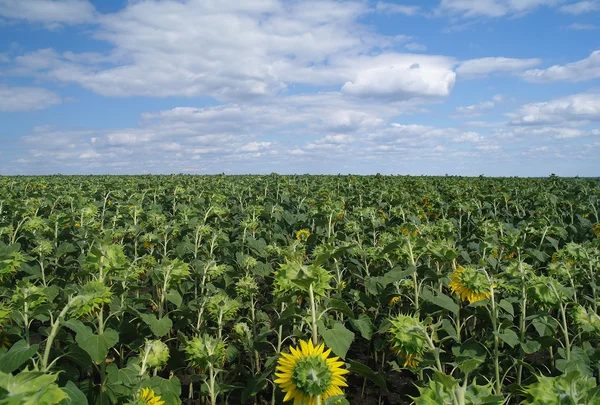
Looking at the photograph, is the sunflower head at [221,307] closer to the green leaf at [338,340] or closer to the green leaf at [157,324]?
the green leaf at [157,324]

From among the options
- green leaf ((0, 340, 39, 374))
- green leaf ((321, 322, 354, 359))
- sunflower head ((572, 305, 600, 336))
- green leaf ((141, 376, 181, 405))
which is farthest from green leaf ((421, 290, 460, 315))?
green leaf ((0, 340, 39, 374))

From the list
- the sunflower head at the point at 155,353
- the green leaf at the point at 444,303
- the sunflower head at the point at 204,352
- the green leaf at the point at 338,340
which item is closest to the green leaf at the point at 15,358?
the sunflower head at the point at 155,353

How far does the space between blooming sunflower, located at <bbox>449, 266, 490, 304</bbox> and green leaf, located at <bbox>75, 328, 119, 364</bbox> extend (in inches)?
90.6

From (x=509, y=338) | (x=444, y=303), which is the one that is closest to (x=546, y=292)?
(x=509, y=338)

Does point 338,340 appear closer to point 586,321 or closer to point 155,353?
point 155,353

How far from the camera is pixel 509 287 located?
3365 millimetres

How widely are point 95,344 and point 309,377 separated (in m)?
1.28

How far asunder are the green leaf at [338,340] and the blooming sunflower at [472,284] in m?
1.36

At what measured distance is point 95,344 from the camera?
2428 millimetres

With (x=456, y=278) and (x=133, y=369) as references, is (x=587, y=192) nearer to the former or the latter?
(x=456, y=278)

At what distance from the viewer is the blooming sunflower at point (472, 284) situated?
320cm

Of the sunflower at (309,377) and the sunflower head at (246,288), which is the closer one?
the sunflower at (309,377)

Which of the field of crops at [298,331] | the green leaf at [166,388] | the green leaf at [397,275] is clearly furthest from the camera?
the green leaf at [397,275]

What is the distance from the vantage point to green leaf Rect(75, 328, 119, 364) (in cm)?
237
